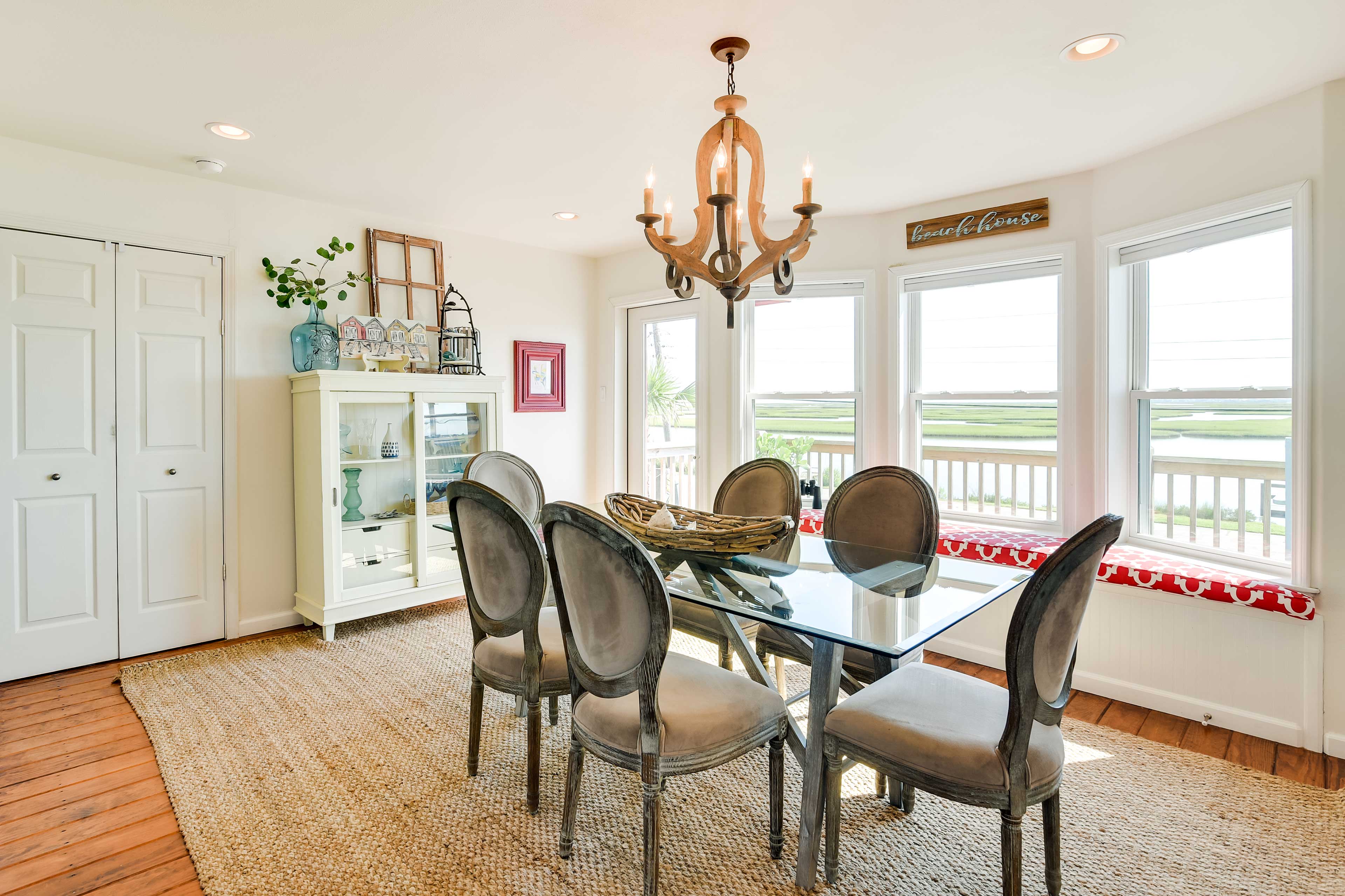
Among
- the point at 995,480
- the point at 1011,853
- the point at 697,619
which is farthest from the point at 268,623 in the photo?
the point at 995,480

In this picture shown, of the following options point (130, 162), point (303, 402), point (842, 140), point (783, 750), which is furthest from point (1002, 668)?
point (130, 162)

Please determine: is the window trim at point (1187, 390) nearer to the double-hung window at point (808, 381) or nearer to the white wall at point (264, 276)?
the double-hung window at point (808, 381)

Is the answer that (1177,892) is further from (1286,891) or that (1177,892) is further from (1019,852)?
(1019,852)

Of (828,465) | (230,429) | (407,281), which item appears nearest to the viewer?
(230,429)

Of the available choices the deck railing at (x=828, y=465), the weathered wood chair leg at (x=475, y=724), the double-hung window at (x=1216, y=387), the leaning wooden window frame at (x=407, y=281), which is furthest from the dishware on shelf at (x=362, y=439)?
the double-hung window at (x=1216, y=387)

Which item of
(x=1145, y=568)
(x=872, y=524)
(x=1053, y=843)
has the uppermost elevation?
(x=872, y=524)

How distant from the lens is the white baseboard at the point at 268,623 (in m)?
3.74

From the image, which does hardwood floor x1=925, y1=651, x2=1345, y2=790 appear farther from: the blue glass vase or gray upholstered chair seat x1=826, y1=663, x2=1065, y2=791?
the blue glass vase

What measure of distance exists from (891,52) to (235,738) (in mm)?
3353

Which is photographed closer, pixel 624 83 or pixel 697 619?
pixel 624 83

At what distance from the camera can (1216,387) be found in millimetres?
3008

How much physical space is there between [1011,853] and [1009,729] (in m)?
0.26

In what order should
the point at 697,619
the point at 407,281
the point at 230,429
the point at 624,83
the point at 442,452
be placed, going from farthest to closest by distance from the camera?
the point at 407,281 < the point at 442,452 < the point at 230,429 < the point at 697,619 < the point at 624,83

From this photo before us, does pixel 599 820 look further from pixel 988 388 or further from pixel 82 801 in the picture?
pixel 988 388
